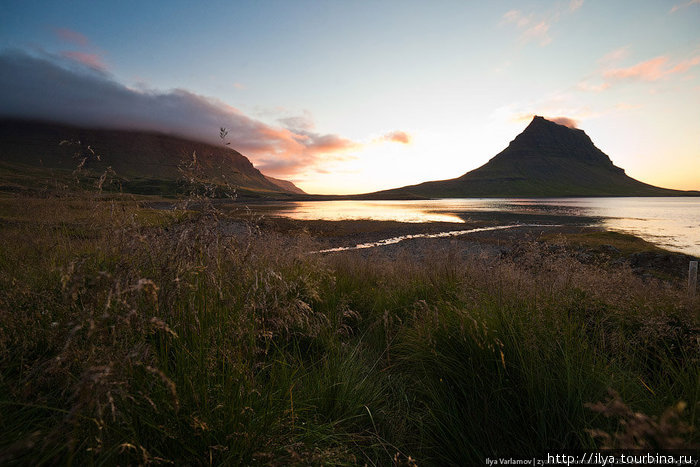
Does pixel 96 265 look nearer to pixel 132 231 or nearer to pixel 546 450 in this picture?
pixel 132 231

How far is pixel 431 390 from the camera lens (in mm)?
3045

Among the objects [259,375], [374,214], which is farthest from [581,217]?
[259,375]

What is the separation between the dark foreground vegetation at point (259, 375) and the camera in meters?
1.55

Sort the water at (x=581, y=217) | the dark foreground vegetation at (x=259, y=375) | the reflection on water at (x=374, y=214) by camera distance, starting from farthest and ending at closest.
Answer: the reflection on water at (x=374, y=214)
the water at (x=581, y=217)
the dark foreground vegetation at (x=259, y=375)

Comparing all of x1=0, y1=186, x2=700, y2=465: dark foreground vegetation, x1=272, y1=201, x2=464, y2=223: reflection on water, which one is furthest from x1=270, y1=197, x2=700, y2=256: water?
x1=0, y1=186, x2=700, y2=465: dark foreground vegetation

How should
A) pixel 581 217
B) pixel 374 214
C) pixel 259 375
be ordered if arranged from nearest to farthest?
pixel 259 375
pixel 581 217
pixel 374 214

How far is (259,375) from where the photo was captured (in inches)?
98.3

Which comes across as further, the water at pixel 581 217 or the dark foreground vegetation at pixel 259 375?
the water at pixel 581 217

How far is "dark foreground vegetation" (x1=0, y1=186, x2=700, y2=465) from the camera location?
155 centimetres

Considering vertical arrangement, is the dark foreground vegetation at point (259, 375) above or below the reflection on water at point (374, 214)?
above

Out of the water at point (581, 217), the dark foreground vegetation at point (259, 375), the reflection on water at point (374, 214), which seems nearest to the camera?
the dark foreground vegetation at point (259, 375)

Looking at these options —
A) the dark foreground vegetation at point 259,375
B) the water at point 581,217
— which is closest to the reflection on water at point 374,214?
the water at point 581,217

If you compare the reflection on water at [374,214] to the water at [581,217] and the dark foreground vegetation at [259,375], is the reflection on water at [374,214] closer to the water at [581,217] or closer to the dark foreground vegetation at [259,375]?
the water at [581,217]

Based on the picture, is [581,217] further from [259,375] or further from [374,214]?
[259,375]
